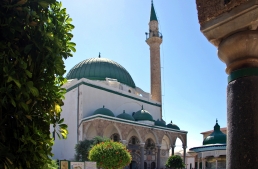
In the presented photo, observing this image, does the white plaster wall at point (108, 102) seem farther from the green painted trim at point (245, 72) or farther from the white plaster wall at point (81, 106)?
the green painted trim at point (245, 72)

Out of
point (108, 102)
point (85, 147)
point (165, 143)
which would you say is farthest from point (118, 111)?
point (85, 147)

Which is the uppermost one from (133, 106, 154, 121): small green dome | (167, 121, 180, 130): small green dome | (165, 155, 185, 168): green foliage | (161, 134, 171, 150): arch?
(133, 106, 154, 121): small green dome

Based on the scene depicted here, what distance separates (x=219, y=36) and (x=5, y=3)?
145 cm

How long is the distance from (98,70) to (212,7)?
87.5 feet

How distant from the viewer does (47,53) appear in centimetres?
223

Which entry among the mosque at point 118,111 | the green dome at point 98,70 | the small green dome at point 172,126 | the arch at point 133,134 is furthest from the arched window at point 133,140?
the green dome at point 98,70

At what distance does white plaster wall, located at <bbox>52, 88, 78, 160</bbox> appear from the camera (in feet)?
75.9

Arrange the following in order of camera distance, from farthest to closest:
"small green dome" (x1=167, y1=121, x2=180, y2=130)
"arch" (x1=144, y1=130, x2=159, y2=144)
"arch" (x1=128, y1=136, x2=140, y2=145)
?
1. "small green dome" (x1=167, y1=121, x2=180, y2=130)
2. "arch" (x1=144, y1=130, x2=159, y2=144)
3. "arch" (x1=128, y1=136, x2=140, y2=145)

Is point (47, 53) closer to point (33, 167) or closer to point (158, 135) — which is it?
point (33, 167)

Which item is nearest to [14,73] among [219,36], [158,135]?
[219,36]

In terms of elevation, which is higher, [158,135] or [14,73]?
[14,73]

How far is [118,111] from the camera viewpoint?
26.3m

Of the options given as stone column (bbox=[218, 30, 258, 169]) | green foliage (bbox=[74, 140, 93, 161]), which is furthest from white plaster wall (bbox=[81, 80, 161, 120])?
stone column (bbox=[218, 30, 258, 169])

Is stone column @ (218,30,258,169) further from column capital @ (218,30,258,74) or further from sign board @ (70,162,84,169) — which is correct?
sign board @ (70,162,84,169)
